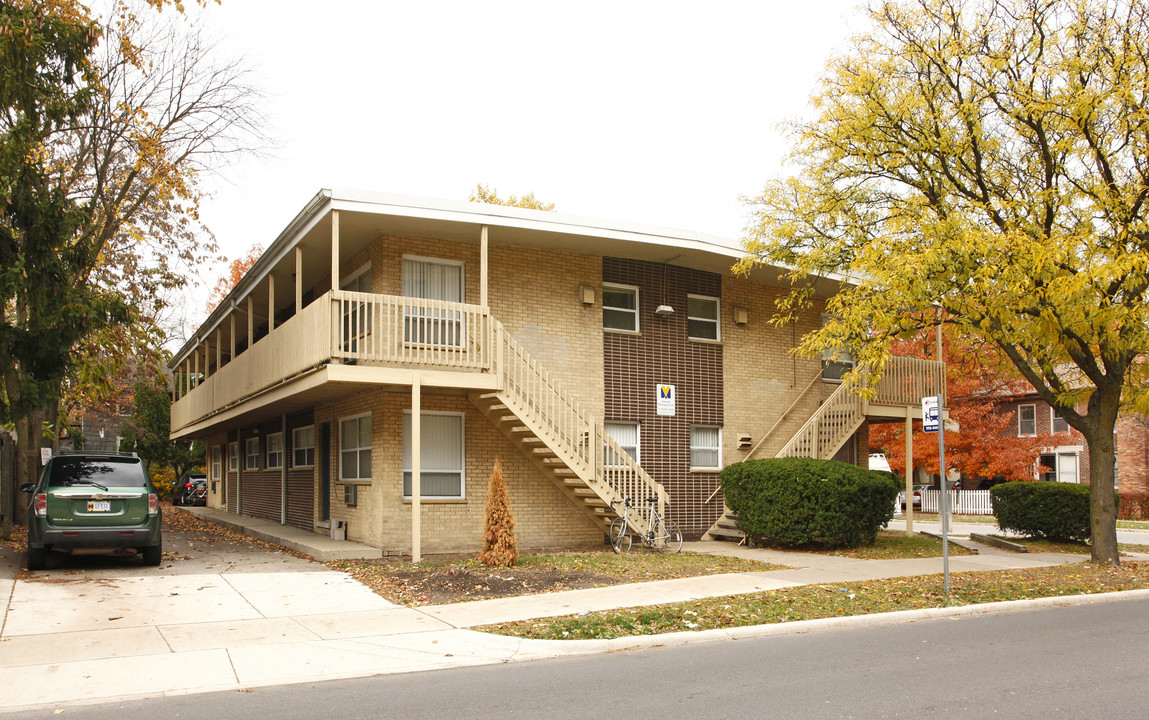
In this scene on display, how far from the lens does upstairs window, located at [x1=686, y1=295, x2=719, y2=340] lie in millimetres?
19828

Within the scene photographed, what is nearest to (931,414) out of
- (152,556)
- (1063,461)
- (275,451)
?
(152,556)

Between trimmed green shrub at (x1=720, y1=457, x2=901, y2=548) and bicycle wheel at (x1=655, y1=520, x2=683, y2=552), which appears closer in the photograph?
bicycle wheel at (x1=655, y1=520, x2=683, y2=552)

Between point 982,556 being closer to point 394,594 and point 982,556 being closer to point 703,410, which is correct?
point 703,410

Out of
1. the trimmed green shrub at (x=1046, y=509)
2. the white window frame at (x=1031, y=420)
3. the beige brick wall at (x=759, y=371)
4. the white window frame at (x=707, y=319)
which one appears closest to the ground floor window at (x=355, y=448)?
the white window frame at (x=707, y=319)

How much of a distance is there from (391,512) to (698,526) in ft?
22.2

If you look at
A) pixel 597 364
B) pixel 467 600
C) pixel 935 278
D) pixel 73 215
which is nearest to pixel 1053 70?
pixel 935 278

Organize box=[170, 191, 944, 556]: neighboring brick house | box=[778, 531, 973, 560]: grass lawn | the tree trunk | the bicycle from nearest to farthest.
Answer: box=[170, 191, 944, 556]: neighboring brick house, the tree trunk, the bicycle, box=[778, 531, 973, 560]: grass lawn

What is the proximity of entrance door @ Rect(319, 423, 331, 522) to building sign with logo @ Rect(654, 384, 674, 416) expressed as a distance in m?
6.98

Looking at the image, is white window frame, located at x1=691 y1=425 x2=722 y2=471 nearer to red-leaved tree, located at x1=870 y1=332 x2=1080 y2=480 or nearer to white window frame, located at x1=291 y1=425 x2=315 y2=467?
white window frame, located at x1=291 y1=425 x2=315 y2=467

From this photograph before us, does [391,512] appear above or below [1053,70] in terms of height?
below

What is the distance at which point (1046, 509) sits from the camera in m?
20.0

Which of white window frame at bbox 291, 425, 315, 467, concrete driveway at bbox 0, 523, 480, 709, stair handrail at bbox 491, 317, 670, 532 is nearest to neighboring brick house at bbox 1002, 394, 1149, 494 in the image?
stair handrail at bbox 491, 317, 670, 532

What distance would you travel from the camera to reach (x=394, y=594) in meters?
11.6

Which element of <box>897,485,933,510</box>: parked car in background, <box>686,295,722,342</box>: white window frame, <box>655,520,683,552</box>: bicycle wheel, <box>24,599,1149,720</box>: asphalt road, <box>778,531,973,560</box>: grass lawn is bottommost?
<box>897,485,933,510</box>: parked car in background
